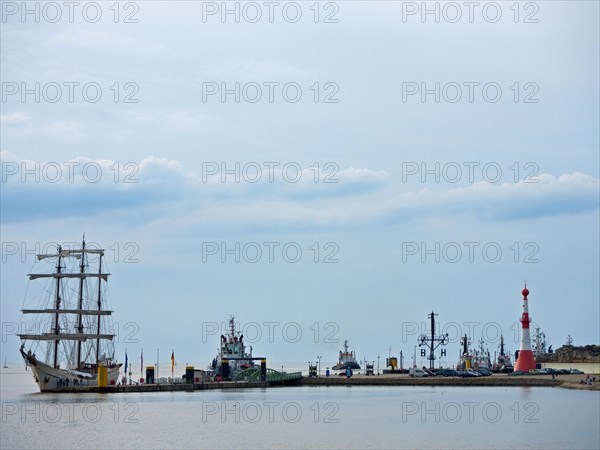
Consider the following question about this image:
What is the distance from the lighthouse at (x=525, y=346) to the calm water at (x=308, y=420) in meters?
8.86

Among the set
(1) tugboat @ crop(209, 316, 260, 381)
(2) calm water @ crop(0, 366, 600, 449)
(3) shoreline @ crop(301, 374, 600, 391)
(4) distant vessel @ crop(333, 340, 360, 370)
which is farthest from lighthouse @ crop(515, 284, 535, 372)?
(4) distant vessel @ crop(333, 340, 360, 370)

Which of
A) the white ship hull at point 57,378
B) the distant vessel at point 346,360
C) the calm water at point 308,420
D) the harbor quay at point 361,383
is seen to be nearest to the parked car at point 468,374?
the harbor quay at point 361,383

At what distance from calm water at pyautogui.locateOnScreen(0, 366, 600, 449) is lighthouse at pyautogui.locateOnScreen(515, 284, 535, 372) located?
8865 mm

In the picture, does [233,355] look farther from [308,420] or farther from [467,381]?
[308,420]

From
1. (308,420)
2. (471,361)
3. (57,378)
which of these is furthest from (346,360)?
(308,420)

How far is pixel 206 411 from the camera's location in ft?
257

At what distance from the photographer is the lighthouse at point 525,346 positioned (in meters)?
108

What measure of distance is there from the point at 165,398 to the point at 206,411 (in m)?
18.1

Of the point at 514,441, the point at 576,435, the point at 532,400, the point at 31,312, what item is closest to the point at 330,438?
the point at 514,441

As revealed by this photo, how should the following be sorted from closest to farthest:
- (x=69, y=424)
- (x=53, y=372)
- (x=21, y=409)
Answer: (x=69, y=424), (x=21, y=409), (x=53, y=372)

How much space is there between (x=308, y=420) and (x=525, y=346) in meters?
47.8

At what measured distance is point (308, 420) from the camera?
70.9 m

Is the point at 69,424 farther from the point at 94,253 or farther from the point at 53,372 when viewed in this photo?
the point at 94,253

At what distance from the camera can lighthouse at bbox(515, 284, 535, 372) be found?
353ft
